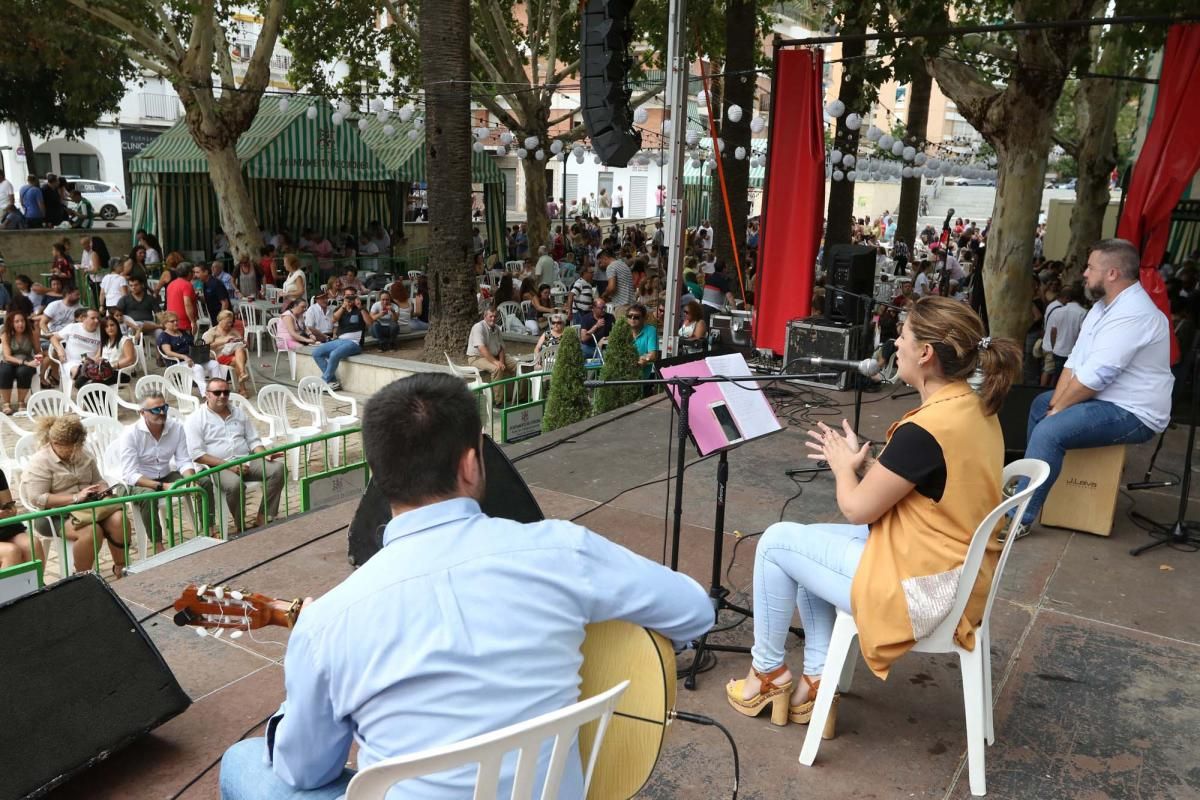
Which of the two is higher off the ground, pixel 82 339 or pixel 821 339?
pixel 821 339

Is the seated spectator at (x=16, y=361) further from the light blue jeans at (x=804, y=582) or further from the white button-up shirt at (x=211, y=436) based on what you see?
the light blue jeans at (x=804, y=582)

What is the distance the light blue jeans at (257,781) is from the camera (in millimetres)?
1847

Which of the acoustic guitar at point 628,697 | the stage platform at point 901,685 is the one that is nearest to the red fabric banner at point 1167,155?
the stage platform at point 901,685

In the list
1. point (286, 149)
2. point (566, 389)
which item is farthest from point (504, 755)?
point (286, 149)

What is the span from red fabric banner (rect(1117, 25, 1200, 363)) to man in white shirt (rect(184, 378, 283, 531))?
6010 millimetres

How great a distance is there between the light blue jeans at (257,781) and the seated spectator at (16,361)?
32.0ft

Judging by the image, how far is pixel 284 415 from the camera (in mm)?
8070

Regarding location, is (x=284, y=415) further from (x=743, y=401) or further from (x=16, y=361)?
(x=743, y=401)

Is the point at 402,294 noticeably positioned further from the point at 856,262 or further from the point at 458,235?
the point at 856,262

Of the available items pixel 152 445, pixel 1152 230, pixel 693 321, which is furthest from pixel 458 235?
pixel 1152 230

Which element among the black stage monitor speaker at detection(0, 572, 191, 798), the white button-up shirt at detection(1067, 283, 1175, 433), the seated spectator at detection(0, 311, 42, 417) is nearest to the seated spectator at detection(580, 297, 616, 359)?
the white button-up shirt at detection(1067, 283, 1175, 433)

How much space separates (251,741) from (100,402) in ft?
25.6

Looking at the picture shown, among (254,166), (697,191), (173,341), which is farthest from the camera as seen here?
(697,191)

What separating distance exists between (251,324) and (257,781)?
1255 cm
